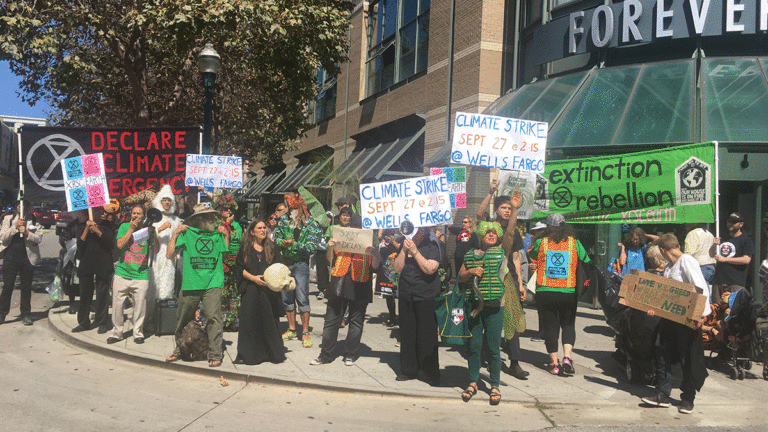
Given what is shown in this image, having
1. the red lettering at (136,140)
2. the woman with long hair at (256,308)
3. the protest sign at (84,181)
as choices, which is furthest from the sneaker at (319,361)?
the red lettering at (136,140)

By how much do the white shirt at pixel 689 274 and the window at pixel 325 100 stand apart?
23326 mm

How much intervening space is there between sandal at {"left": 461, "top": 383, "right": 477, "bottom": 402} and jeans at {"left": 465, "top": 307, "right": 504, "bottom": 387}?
0.07m

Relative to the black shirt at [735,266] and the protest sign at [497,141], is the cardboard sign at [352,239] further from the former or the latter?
the black shirt at [735,266]

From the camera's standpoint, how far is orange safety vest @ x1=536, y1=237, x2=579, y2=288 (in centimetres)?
Result: 725

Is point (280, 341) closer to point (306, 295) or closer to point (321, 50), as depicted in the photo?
point (306, 295)

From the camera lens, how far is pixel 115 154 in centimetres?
1062

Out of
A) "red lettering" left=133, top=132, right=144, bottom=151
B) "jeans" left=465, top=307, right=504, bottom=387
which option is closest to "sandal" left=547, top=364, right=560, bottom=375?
"jeans" left=465, top=307, right=504, bottom=387

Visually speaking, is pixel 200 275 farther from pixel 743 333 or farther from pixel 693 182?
pixel 743 333

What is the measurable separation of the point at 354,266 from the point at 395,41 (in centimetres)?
1668

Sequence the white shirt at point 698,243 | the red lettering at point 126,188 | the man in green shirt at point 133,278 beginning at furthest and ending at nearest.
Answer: the red lettering at point 126,188, the man in green shirt at point 133,278, the white shirt at point 698,243

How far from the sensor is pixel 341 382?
6727 mm

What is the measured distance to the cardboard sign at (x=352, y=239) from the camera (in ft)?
24.3

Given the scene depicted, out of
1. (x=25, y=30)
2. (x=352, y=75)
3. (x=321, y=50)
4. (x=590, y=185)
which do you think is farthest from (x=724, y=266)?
(x=352, y=75)

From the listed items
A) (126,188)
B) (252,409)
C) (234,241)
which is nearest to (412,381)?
(252,409)
